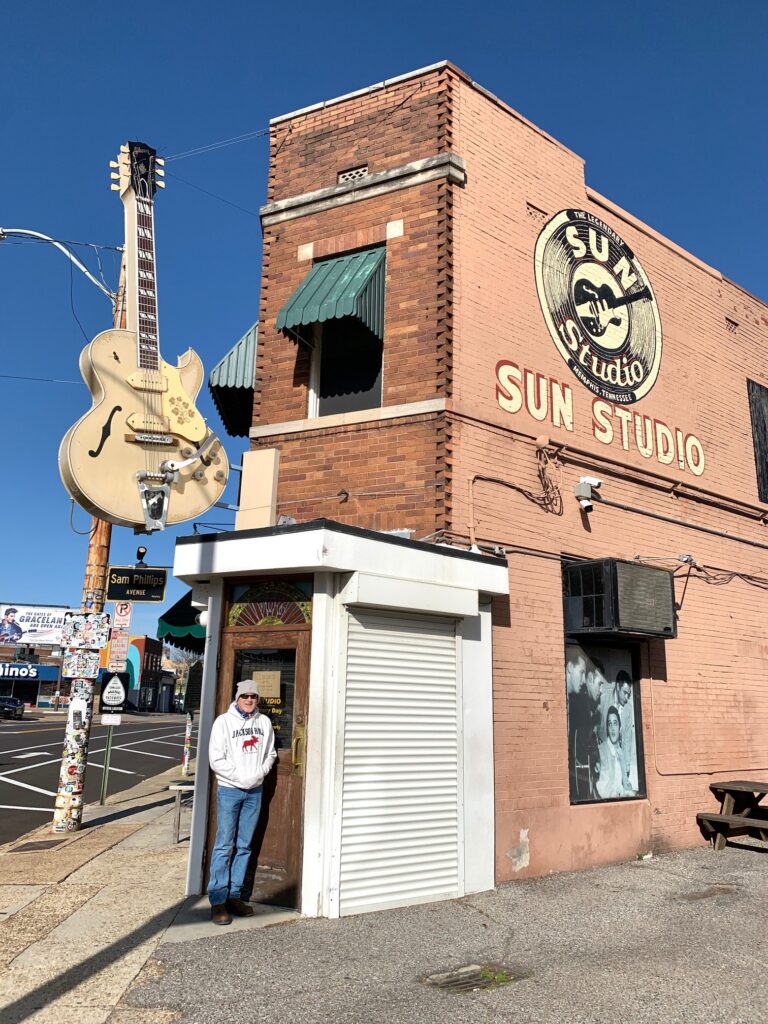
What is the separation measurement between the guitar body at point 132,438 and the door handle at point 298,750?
3.08 metres

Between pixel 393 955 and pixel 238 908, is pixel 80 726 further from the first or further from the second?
pixel 393 955

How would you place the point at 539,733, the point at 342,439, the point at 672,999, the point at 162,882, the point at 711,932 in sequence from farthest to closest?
the point at 342,439 < the point at 539,733 < the point at 162,882 < the point at 711,932 < the point at 672,999

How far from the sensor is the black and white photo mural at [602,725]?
341 inches

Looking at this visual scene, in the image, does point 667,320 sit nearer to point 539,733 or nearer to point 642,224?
point 642,224

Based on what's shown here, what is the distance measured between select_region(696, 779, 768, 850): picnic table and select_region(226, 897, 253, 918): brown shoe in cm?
615

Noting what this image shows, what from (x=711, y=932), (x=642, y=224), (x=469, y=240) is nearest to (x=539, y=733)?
(x=711, y=932)

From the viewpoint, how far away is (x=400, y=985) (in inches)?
187

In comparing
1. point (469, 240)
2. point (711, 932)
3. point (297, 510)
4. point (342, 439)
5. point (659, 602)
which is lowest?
point (711, 932)

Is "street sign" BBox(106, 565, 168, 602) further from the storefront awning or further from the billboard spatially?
the billboard

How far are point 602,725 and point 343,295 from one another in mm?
5795

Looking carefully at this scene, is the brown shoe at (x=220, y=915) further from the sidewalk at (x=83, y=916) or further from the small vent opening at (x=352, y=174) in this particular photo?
the small vent opening at (x=352, y=174)

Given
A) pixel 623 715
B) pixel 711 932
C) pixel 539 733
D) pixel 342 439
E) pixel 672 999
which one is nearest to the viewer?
pixel 672 999

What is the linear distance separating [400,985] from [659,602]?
18.6 feet

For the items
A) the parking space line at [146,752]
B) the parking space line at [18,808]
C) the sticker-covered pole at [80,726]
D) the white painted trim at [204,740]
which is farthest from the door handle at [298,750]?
the parking space line at [146,752]
